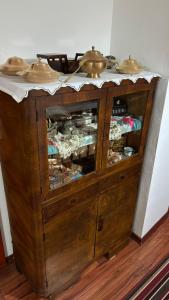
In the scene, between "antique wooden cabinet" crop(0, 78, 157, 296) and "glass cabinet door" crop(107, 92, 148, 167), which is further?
"glass cabinet door" crop(107, 92, 148, 167)

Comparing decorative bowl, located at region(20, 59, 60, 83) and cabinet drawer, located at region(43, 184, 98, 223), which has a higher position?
decorative bowl, located at region(20, 59, 60, 83)

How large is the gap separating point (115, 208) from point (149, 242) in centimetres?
66

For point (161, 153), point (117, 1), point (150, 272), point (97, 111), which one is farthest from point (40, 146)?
point (150, 272)

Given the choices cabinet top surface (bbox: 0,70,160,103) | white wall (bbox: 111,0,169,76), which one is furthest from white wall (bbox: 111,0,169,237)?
cabinet top surface (bbox: 0,70,160,103)

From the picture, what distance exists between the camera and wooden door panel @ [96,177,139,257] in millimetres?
1604

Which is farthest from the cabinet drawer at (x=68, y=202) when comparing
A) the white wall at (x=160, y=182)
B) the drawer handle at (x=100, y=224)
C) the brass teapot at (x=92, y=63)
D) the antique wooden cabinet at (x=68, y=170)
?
the brass teapot at (x=92, y=63)

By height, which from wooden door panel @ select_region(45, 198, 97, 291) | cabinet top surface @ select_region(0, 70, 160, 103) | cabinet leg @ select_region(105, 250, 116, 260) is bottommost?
cabinet leg @ select_region(105, 250, 116, 260)

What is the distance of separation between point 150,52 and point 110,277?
164 centimetres

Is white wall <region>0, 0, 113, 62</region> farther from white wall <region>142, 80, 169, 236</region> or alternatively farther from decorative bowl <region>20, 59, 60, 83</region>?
white wall <region>142, 80, 169, 236</region>

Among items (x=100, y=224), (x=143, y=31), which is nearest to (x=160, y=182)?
(x=100, y=224)

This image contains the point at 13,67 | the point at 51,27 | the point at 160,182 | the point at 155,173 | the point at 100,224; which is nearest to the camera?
the point at 13,67

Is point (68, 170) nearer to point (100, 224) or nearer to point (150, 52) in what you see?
point (100, 224)

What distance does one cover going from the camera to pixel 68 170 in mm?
1368

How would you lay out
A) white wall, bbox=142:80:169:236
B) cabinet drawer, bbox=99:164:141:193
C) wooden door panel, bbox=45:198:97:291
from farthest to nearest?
1. white wall, bbox=142:80:169:236
2. cabinet drawer, bbox=99:164:141:193
3. wooden door panel, bbox=45:198:97:291
